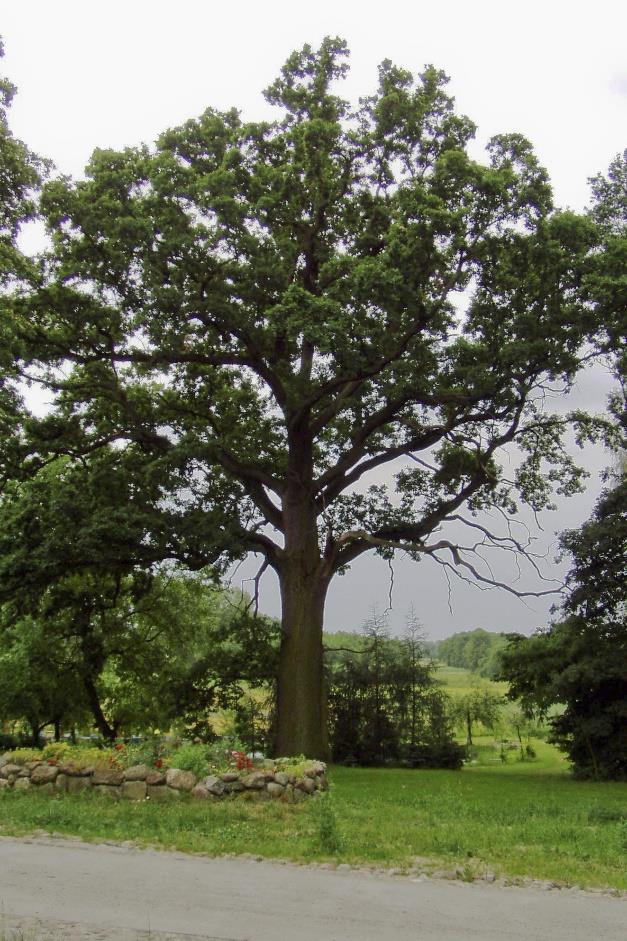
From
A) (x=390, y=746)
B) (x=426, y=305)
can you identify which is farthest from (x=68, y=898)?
(x=390, y=746)

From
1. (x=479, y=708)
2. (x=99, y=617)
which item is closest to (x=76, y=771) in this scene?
(x=99, y=617)

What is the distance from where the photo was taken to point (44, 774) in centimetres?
1251

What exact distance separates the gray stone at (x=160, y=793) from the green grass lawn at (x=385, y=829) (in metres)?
0.27

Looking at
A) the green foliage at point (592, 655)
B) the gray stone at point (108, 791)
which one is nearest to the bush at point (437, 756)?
the green foliage at point (592, 655)

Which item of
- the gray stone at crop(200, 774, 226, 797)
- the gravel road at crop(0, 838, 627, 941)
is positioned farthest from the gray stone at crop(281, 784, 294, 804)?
the gravel road at crop(0, 838, 627, 941)

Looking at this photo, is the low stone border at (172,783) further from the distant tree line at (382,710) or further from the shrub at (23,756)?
the distant tree line at (382,710)

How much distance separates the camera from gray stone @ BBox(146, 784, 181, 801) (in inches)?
461

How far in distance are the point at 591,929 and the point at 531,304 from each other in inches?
605

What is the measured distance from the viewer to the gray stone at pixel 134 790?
11789 millimetres

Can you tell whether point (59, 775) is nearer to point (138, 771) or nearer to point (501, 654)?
point (138, 771)

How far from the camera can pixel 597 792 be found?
16.8 m

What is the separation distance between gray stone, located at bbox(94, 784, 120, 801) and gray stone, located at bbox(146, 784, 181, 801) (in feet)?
1.68

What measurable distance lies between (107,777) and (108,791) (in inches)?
8.0

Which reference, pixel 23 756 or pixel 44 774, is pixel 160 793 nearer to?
pixel 44 774
